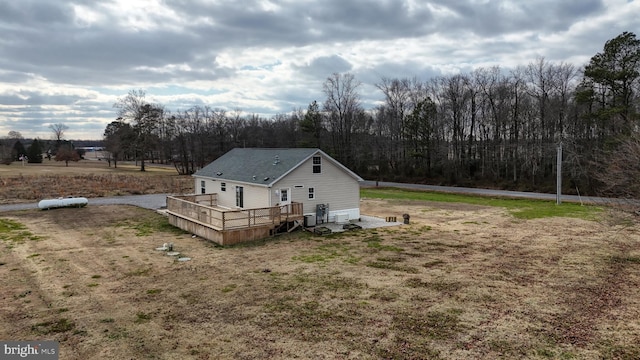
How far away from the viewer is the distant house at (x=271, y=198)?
58.8ft

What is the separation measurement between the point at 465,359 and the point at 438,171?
4505 centimetres

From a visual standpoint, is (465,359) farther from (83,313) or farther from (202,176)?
(202,176)

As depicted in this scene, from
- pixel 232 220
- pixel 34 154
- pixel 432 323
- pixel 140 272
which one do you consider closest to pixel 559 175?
pixel 232 220

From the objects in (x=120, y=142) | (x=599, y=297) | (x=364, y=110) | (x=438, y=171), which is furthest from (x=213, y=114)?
(x=599, y=297)

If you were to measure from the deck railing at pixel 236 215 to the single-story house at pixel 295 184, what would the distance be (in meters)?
0.81

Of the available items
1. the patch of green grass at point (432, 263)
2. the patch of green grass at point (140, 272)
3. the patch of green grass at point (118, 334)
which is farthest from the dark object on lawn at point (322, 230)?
the patch of green grass at point (118, 334)

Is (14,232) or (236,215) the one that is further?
(14,232)

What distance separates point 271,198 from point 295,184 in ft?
4.92

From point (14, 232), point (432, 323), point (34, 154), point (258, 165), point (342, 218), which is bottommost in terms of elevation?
point (432, 323)

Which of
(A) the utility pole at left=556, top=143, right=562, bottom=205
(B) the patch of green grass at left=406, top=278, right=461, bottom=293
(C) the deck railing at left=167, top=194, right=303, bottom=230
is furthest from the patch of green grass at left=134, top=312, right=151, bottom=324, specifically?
(A) the utility pole at left=556, top=143, right=562, bottom=205

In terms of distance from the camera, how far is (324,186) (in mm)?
21297

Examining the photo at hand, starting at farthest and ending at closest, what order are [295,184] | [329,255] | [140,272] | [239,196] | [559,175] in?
[559,175], [239,196], [295,184], [329,255], [140,272]

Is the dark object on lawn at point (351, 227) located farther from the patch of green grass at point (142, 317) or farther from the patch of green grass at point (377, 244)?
the patch of green grass at point (142, 317)

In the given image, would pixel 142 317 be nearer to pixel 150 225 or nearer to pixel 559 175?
pixel 150 225
